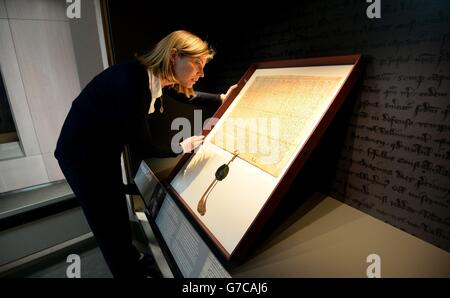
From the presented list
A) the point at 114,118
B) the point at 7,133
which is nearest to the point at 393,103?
the point at 114,118

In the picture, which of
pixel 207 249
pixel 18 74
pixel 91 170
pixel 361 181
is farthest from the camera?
pixel 18 74

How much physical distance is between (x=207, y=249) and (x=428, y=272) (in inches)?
22.9

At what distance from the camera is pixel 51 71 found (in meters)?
1.70

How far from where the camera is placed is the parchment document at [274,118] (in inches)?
30.2

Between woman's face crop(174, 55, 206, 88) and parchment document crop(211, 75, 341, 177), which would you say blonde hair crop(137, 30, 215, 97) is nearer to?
woman's face crop(174, 55, 206, 88)

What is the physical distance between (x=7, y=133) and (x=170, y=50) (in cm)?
155

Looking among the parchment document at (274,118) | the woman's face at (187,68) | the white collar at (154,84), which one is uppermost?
the woman's face at (187,68)

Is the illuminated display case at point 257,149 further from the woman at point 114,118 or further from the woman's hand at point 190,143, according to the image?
the woman at point 114,118

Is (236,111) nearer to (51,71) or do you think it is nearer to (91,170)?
(91,170)

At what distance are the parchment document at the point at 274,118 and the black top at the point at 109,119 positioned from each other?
33 cm

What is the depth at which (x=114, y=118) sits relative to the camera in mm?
966

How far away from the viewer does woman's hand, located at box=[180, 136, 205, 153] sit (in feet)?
3.58

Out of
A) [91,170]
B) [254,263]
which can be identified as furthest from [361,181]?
[91,170]

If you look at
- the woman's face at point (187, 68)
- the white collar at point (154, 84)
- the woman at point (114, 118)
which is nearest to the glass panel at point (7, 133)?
the woman at point (114, 118)
